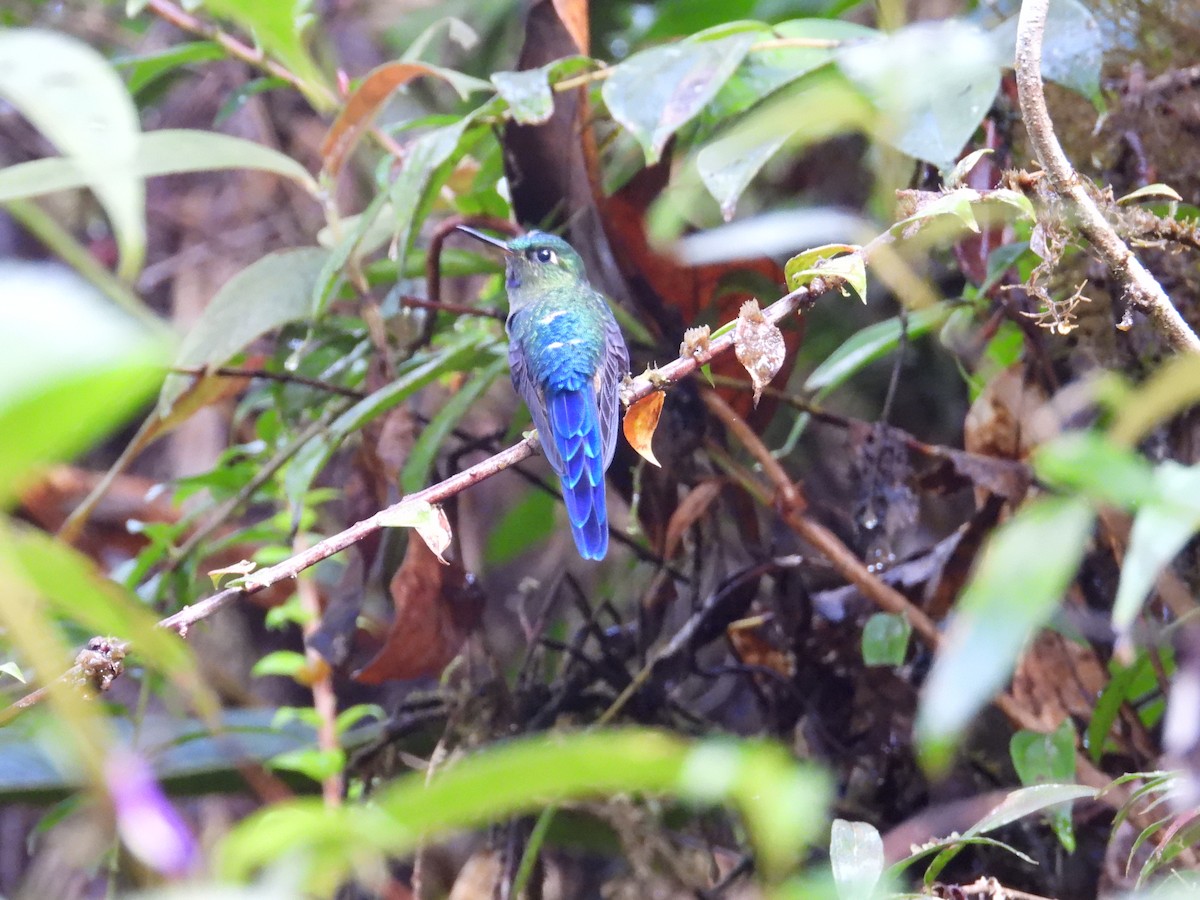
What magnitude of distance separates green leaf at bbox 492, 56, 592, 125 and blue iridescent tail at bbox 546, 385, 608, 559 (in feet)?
1.75

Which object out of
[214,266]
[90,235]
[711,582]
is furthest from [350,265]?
[90,235]

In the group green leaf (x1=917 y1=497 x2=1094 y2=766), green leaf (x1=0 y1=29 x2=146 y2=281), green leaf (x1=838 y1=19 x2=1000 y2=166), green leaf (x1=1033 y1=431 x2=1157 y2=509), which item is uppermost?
green leaf (x1=0 y1=29 x2=146 y2=281)

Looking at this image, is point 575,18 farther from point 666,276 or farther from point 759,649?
point 759,649

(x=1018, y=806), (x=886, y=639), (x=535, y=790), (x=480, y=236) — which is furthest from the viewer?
(x=480, y=236)

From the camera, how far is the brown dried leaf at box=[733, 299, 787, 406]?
1.44 metres

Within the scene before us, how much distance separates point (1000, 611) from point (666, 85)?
5.19 ft

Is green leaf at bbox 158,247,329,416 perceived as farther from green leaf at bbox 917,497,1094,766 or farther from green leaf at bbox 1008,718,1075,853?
green leaf at bbox 917,497,1094,766

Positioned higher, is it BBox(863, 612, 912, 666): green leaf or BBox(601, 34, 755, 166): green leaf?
BBox(601, 34, 755, 166): green leaf

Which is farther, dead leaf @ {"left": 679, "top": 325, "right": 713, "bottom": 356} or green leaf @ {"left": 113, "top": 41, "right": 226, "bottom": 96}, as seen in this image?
green leaf @ {"left": 113, "top": 41, "right": 226, "bottom": 96}

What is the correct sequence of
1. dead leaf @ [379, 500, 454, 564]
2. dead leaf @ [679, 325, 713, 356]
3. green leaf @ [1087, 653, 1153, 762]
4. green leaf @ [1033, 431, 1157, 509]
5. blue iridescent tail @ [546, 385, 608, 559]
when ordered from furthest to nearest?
blue iridescent tail @ [546, 385, 608, 559] → green leaf @ [1087, 653, 1153, 762] → dead leaf @ [679, 325, 713, 356] → dead leaf @ [379, 500, 454, 564] → green leaf @ [1033, 431, 1157, 509]

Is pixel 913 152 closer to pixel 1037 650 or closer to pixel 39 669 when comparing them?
pixel 1037 650

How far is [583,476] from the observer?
207 centimetres

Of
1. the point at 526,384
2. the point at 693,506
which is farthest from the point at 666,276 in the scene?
the point at 693,506

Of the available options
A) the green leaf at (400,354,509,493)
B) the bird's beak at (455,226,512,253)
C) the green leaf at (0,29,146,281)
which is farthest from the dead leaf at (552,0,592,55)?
the green leaf at (0,29,146,281)
